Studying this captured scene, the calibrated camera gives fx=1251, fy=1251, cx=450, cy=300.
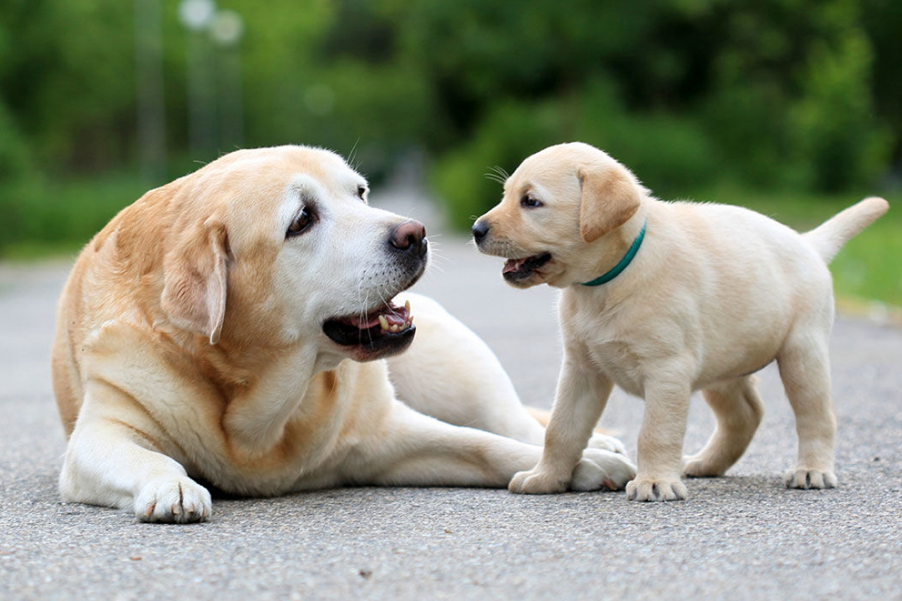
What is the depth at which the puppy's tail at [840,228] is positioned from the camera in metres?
5.27

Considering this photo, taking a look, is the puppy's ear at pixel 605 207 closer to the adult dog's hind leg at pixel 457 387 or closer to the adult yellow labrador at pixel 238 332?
the adult yellow labrador at pixel 238 332

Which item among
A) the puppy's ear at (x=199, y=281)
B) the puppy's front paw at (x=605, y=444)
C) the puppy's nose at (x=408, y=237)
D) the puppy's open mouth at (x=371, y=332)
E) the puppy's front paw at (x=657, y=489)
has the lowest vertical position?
the puppy's front paw at (x=605, y=444)

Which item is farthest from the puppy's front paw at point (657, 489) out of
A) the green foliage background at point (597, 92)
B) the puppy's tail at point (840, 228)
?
the green foliage background at point (597, 92)

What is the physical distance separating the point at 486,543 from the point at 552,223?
1381 mm

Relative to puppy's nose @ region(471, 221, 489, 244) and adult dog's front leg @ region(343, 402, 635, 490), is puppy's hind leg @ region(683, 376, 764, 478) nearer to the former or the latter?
adult dog's front leg @ region(343, 402, 635, 490)

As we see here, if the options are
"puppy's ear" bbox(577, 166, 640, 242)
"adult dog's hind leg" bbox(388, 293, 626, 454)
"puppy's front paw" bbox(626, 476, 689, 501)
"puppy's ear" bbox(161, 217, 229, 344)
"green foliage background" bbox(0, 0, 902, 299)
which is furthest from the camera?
"green foliage background" bbox(0, 0, 902, 299)

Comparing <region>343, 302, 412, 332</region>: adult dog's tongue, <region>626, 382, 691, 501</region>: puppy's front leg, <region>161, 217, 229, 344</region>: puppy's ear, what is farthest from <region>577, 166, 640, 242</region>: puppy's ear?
<region>161, 217, 229, 344</region>: puppy's ear

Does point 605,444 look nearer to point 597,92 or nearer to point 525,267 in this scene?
point 525,267

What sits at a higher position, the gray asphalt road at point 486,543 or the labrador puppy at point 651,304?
the labrador puppy at point 651,304

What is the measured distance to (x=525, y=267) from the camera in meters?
4.68

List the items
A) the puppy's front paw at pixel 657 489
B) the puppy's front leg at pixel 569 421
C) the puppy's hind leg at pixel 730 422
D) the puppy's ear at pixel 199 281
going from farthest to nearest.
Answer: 1. the puppy's hind leg at pixel 730 422
2. the puppy's front leg at pixel 569 421
3. the puppy's front paw at pixel 657 489
4. the puppy's ear at pixel 199 281

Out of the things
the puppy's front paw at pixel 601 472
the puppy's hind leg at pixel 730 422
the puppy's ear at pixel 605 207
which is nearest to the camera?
the puppy's ear at pixel 605 207

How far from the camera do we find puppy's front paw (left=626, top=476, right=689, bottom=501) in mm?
4375

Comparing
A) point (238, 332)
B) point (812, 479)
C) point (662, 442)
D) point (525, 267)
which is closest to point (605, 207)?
point (525, 267)
